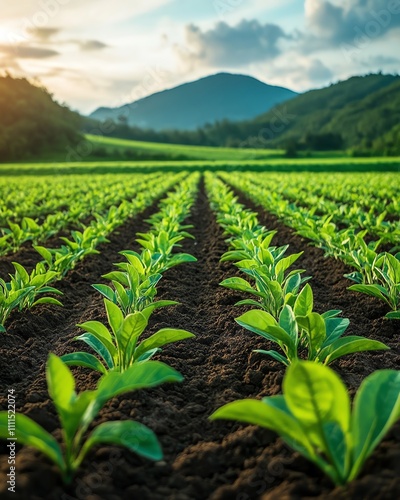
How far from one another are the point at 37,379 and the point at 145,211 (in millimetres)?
10282

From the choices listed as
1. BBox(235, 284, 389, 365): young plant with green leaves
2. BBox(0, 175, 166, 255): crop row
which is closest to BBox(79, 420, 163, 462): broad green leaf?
BBox(235, 284, 389, 365): young plant with green leaves

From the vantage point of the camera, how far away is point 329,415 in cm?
174

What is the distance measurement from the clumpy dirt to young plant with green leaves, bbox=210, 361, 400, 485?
3.9 inches

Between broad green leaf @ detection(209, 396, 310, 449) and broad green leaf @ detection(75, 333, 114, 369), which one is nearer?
broad green leaf @ detection(209, 396, 310, 449)

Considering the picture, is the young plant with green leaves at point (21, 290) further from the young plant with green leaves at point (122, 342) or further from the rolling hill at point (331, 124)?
the rolling hill at point (331, 124)

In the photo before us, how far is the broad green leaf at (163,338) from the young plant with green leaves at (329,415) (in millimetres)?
739

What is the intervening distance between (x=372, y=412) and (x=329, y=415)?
0.18 m

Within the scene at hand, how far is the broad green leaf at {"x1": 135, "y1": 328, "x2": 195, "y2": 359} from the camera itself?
249 cm

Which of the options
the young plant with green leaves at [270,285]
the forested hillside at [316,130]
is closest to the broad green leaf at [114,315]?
the young plant with green leaves at [270,285]

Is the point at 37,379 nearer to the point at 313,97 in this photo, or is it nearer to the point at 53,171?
the point at 53,171

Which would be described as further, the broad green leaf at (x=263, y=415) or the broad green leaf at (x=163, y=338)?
the broad green leaf at (x=163, y=338)

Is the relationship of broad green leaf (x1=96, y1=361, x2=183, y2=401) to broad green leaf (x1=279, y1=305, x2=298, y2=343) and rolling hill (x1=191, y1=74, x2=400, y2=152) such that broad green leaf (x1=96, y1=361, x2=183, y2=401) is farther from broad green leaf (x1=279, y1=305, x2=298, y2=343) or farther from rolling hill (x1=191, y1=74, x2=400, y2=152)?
rolling hill (x1=191, y1=74, x2=400, y2=152)

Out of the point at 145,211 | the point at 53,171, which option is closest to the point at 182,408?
the point at 145,211

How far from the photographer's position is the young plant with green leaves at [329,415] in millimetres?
1685
